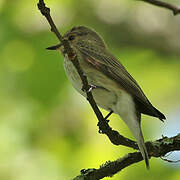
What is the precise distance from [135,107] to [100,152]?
937 mm

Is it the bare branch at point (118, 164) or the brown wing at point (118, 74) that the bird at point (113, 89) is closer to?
the brown wing at point (118, 74)

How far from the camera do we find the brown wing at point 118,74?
3.98 m

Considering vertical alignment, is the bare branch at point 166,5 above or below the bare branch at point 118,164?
above

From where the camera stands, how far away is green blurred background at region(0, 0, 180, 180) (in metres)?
4.75

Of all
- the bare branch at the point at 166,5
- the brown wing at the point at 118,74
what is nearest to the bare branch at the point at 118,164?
the brown wing at the point at 118,74

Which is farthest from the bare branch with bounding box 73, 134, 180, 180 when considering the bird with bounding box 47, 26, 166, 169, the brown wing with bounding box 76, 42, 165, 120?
the brown wing with bounding box 76, 42, 165, 120

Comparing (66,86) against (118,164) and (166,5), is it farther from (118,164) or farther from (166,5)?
(166,5)

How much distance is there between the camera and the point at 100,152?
191 inches

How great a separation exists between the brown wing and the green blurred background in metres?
0.77

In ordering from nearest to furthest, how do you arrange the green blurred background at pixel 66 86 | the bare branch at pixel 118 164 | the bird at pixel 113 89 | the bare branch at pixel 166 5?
the bare branch at pixel 166 5, the bare branch at pixel 118 164, the bird at pixel 113 89, the green blurred background at pixel 66 86

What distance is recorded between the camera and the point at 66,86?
5.21m

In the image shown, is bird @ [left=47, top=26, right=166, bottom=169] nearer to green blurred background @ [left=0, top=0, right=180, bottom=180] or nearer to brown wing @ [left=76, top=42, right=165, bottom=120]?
brown wing @ [left=76, top=42, right=165, bottom=120]

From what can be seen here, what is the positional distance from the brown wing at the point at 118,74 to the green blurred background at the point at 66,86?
77 centimetres

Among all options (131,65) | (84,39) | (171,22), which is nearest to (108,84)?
(84,39)
